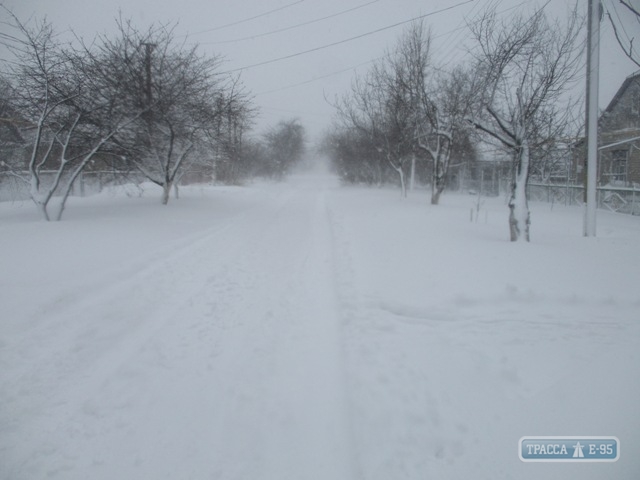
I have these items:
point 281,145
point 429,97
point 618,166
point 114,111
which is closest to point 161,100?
point 114,111

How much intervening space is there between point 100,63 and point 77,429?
12.6 metres

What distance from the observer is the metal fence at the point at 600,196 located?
1653 cm

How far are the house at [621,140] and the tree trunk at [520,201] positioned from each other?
18.5 metres

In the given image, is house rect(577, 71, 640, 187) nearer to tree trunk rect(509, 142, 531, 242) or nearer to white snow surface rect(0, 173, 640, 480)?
tree trunk rect(509, 142, 531, 242)

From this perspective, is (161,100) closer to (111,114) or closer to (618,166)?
(111,114)

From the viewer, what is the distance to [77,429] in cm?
250

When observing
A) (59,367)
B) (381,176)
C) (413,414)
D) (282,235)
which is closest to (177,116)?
(282,235)

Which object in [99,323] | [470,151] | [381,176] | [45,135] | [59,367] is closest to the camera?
[59,367]

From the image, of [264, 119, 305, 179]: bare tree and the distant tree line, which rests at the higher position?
[264, 119, 305, 179]: bare tree

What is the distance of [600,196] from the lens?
759 inches

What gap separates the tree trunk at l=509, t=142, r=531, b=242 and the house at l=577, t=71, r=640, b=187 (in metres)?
18.5

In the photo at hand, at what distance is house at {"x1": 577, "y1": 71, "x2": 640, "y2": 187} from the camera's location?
70.7ft

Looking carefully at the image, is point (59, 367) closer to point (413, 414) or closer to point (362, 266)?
point (413, 414)

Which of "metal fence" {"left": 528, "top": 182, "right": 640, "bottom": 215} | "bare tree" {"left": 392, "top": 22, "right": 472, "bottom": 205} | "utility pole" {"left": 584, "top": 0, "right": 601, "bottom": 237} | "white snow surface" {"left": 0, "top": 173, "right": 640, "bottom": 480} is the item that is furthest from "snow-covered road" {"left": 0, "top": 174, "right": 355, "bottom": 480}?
"metal fence" {"left": 528, "top": 182, "right": 640, "bottom": 215}
